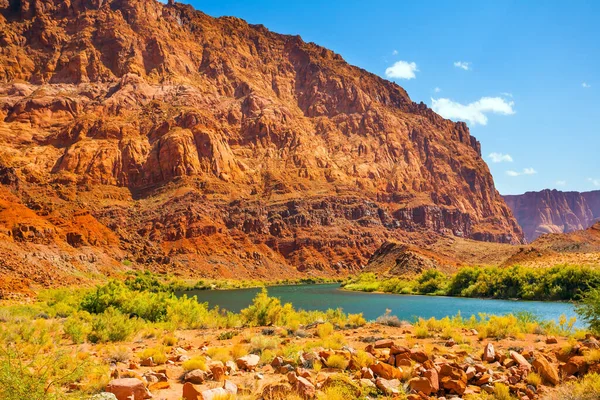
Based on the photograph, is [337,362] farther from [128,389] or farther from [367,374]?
[128,389]

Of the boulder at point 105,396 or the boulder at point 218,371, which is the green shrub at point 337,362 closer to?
the boulder at point 218,371

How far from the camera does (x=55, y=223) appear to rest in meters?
74.6

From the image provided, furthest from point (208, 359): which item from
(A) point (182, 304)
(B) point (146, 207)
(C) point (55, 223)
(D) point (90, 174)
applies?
(D) point (90, 174)

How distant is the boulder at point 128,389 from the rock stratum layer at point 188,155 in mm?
70264

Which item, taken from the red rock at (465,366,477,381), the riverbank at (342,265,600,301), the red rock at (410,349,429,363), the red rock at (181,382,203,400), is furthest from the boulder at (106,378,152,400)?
the riverbank at (342,265,600,301)

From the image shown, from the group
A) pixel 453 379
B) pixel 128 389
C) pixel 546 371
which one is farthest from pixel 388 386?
pixel 128 389

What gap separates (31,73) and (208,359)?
16985 cm

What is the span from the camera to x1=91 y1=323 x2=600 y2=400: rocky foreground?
8812 mm

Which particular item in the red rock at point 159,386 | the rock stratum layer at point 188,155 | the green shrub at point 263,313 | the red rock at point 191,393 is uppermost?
the rock stratum layer at point 188,155

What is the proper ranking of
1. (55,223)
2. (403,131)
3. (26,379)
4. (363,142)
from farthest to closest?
1. (403,131)
2. (363,142)
3. (55,223)
4. (26,379)

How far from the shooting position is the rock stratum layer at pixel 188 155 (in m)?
110

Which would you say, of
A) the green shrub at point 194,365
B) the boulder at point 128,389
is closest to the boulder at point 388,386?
the green shrub at point 194,365

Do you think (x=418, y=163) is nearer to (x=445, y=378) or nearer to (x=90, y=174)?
(x=90, y=174)

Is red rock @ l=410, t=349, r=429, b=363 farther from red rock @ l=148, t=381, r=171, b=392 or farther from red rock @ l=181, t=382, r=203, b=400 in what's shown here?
red rock @ l=148, t=381, r=171, b=392
